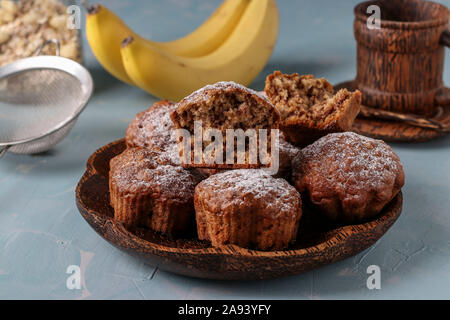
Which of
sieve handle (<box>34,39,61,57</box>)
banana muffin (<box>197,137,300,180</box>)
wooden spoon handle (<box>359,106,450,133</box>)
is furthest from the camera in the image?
sieve handle (<box>34,39,61,57</box>)

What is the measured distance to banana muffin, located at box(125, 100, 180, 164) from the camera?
185 cm

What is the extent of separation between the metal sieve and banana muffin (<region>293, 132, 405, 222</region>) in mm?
1109

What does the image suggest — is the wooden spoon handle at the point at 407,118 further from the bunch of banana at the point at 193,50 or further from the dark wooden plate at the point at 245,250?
the dark wooden plate at the point at 245,250

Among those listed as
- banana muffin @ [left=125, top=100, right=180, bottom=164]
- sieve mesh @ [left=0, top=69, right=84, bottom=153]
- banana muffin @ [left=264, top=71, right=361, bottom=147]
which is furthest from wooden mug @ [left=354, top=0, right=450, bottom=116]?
sieve mesh @ [left=0, top=69, right=84, bottom=153]

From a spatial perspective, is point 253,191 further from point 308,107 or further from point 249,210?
point 308,107

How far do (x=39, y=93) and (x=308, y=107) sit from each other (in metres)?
1.37

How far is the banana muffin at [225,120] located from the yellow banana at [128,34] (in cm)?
117

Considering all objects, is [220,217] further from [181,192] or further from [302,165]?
[302,165]

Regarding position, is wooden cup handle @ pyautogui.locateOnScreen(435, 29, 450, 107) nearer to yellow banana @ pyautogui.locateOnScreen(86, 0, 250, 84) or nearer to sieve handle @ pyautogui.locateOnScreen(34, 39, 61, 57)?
yellow banana @ pyautogui.locateOnScreen(86, 0, 250, 84)

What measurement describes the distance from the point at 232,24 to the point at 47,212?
1.50 meters

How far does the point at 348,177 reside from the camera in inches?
63.2

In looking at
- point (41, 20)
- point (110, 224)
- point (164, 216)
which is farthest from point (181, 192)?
point (41, 20)

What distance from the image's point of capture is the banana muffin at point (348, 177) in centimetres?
159

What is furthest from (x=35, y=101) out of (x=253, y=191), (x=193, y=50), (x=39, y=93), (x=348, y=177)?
(x=348, y=177)
